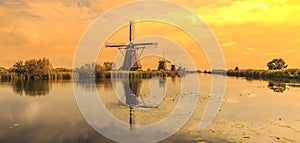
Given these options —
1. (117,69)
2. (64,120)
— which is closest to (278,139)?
(64,120)

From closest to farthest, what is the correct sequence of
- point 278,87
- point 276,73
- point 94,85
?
point 278,87, point 94,85, point 276,73

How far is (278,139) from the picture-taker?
8.18m

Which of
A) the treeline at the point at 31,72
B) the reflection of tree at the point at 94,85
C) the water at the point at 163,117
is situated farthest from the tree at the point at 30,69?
the water at the point at 163,117

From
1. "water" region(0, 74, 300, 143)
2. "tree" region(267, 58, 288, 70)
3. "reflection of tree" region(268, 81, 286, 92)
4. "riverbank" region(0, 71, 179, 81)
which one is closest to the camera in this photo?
"water" region(0, 74, 300, 143)

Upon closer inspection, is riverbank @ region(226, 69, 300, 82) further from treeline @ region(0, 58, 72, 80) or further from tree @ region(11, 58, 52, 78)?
tree @ region(11, 58, 52, 78)

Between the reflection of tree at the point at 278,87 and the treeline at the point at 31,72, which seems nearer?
the reflection of tree at the point at 278,87

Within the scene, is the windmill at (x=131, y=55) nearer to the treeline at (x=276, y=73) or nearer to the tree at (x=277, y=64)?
the treeline at (x=276, y=73)

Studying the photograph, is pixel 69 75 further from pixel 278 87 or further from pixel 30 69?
pixel 278 87

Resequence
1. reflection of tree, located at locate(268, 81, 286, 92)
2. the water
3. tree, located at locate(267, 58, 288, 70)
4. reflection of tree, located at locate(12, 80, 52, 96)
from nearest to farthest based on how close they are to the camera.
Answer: the water → reflection of tree, located at locate(12, 80, 52, 96) → reflection of tree, located at locate(268, 81, 286, 92) → tree, located at locate(267, 58, 288, 70)

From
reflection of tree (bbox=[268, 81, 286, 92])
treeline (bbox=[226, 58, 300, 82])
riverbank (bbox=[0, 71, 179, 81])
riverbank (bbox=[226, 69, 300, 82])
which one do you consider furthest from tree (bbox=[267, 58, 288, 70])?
reflection of tree (bbox=[268, 81, 286, 92])

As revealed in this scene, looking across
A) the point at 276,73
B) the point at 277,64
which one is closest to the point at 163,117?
the point at 276,73

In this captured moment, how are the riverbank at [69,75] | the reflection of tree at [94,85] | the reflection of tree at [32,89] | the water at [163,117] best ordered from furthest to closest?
the riverbank at [69,75] → the reflection of tree at [94,85] → the reflection of tree at [32,89] → the water at [163,117]

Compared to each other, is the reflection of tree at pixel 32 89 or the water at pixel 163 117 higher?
the reflection of tree at pixel 32 89

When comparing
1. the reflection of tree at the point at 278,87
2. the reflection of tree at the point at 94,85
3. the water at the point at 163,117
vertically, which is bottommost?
the water at the point at 163,117
